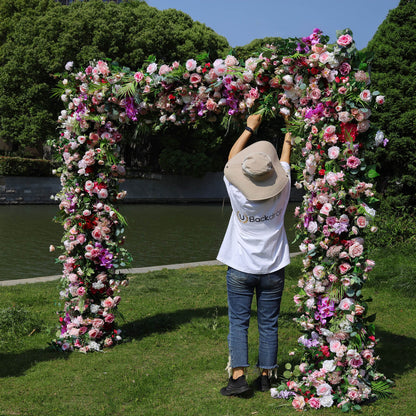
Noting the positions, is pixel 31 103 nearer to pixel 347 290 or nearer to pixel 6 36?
pixel 6 36

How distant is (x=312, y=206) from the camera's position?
13.9 feet

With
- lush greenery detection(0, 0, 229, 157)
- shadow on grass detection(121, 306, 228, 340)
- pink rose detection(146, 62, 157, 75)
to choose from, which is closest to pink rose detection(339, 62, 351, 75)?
pink rose detection(146, 62, 157, 75)

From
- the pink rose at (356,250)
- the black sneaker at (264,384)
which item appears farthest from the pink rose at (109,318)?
the pink rose at (356,250)

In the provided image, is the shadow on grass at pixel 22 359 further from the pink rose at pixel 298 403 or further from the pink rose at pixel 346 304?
the pink rose at pixel 346 304

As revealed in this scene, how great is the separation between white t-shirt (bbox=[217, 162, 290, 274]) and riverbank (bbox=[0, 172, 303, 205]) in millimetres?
21429

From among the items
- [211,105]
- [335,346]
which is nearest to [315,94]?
[211,105]

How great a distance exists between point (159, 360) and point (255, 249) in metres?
1.70

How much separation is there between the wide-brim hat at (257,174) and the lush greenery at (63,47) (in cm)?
2420

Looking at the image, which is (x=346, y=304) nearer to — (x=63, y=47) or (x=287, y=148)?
(x=287, y=148)

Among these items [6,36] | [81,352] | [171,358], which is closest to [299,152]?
[171,358]

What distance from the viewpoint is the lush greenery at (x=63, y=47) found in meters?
27.6

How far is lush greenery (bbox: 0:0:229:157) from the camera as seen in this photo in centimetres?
2762

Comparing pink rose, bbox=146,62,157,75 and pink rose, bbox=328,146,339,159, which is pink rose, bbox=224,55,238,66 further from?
pink rose, bbox=328,146,339,159

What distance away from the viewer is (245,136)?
4496 mm
